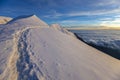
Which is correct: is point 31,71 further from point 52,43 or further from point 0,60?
point 52,43

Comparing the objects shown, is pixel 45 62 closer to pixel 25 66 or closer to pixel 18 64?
pixel 25 66

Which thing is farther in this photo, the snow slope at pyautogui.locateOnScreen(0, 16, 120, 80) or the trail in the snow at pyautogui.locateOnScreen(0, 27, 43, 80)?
the snow slope at pyautogui.locateOnScreen(0, 16, 120, 80)

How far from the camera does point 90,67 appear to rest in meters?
6.10

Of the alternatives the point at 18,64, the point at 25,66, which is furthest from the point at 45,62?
the point at 18,64

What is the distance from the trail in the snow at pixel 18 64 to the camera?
4.92m

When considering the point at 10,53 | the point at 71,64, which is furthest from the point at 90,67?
the point at 10,53

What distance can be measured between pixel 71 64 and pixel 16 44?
284 centimetres

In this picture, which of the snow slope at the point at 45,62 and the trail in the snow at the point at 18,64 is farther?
the snow slope at the point at 45,62

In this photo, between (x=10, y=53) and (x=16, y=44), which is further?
(x=16, y=44)

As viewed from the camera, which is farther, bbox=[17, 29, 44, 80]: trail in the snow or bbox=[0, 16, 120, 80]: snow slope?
bbox=[0, 16, 120, 80]: snow slope

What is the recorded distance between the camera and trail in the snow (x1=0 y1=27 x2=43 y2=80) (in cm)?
492

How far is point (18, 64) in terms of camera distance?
5.70m

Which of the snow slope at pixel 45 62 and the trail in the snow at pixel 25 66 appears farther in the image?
the snow slope at pixel 45 62

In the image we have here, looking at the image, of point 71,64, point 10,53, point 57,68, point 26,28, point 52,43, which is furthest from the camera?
point 26,28
